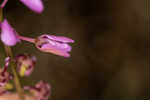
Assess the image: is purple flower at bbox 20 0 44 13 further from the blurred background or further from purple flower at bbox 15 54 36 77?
the blurred background

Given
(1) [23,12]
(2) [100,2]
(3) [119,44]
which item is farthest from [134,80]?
(1) [23,12]

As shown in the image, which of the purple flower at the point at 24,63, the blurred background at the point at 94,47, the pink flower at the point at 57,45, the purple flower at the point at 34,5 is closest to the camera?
the purple flower at the point at 34,5

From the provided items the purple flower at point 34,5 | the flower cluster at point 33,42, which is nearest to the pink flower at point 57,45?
the flower cluster at point 33,42

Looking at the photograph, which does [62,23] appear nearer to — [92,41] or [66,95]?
[92,41]

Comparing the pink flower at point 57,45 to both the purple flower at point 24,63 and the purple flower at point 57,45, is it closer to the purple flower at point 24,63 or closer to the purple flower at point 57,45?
the purple flower at point 57,45

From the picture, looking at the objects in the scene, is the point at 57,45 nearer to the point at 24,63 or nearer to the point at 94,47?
the point at 24,63
